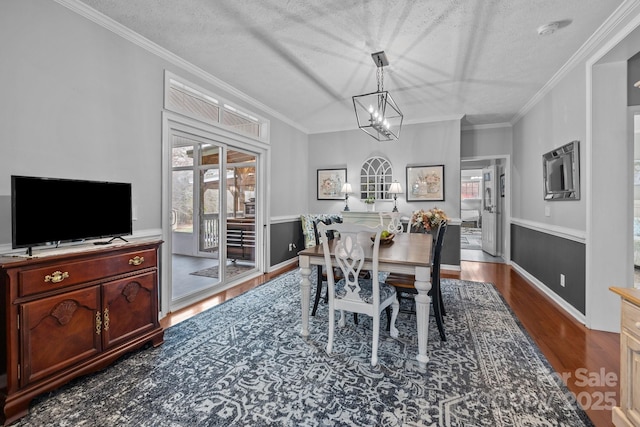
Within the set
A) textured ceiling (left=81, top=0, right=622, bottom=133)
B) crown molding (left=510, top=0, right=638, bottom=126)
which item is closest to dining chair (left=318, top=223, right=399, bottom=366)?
textured ceiling (left=81, top=0, right=622, bottom=133)

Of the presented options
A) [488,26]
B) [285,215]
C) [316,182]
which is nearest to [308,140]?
[316,182]

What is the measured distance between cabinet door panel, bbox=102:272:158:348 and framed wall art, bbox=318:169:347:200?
4.08 m

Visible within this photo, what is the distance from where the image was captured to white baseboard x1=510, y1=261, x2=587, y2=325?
2.94 m

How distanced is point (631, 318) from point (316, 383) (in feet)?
5.75

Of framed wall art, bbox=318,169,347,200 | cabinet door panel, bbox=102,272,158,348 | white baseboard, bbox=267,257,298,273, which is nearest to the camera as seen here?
cabinet door panel, bbox=102,272,158,348

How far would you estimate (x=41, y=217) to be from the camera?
6.03 ft

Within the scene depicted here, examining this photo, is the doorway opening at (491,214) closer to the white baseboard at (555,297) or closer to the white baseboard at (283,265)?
the white baseboard at (555,297)

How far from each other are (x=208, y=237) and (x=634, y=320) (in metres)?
4.14

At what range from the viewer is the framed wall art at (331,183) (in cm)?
597

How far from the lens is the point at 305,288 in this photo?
2482 mm

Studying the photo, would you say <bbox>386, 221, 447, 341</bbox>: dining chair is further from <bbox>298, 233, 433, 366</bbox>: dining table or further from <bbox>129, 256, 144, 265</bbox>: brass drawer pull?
<bbox>129, 256, 144, 265</bbox>: brass drawer pull

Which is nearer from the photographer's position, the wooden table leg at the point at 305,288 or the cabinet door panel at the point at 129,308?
the cabinet door panel at the point at 129,308

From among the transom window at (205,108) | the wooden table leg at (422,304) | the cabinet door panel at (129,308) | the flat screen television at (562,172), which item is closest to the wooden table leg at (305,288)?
the wooden table leg at (422,304)

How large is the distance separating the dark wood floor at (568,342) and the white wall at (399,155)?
1.84 metres
